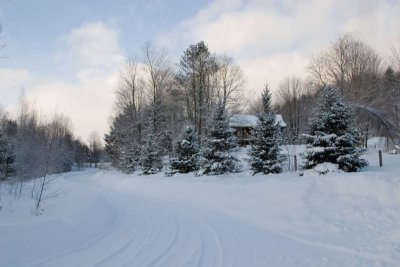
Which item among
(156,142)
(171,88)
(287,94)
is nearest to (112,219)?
(156,142)

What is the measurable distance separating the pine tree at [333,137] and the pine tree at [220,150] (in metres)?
7.21

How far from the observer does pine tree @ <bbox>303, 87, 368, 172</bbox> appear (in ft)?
55.0

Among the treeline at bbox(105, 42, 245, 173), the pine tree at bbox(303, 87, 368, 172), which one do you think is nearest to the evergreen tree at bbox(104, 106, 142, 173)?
the treeline at bbox(105, 42, 245, 173)

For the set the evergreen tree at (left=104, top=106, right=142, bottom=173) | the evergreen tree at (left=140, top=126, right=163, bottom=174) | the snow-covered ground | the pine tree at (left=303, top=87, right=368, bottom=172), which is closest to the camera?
the snow-covered ground

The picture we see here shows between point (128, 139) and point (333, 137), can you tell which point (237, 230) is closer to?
point (333, 137)

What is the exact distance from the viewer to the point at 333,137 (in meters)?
16.8

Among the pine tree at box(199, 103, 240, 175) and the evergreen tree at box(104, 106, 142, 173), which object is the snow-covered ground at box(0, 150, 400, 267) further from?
the evergreen tree at box(104, 106, 142, 173)

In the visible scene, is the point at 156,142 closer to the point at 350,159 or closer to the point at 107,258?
the point at 350,159

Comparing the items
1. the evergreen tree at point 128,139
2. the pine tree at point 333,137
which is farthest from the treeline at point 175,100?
the pine tree at point 333,137

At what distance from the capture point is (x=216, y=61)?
44.7 metres

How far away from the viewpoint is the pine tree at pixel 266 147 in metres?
21.2

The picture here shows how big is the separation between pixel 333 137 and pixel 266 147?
511 cm

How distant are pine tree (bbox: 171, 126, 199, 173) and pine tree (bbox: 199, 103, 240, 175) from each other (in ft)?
14.4

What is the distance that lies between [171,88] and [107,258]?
128 feet
